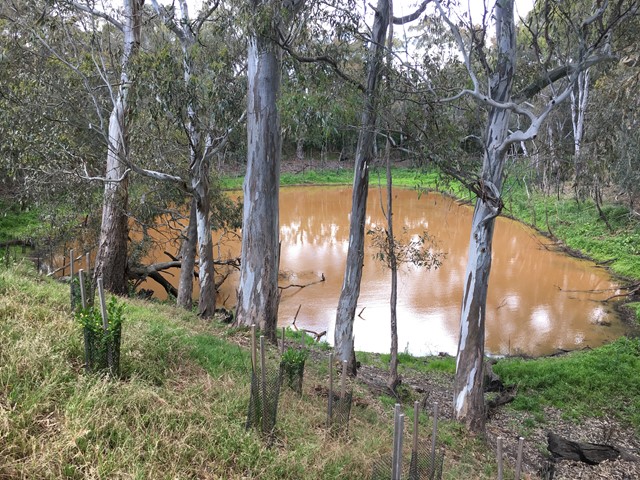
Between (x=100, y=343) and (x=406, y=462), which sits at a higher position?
(x=100, y=343)

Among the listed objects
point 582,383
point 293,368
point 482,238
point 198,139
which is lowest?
point 582,383

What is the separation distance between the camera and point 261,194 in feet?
22.8

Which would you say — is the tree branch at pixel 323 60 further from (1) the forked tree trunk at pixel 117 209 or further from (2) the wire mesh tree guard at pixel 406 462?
(2) the wire mesh tree guard at pixel 406 462

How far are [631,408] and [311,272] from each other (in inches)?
303

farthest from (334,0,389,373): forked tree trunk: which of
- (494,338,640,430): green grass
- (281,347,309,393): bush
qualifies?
(281,347,309,393): bush

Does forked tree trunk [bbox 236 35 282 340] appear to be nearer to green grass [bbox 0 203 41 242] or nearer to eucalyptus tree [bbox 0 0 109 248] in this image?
eucalyptus tree [bbox 0 0 109 248]

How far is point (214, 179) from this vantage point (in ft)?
33.9

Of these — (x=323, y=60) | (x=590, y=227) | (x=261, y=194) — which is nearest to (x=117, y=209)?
(x=261, y=194)

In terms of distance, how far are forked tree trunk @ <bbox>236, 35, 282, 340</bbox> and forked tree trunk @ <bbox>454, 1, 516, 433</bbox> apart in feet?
7.92

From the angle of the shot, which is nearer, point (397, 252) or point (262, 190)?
point (262, 190)

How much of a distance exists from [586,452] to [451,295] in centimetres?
608

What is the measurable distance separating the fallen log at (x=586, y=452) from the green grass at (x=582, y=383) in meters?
1.00

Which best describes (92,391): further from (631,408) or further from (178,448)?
(631,408)

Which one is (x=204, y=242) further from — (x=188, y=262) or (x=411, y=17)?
(x=411, y=17)
